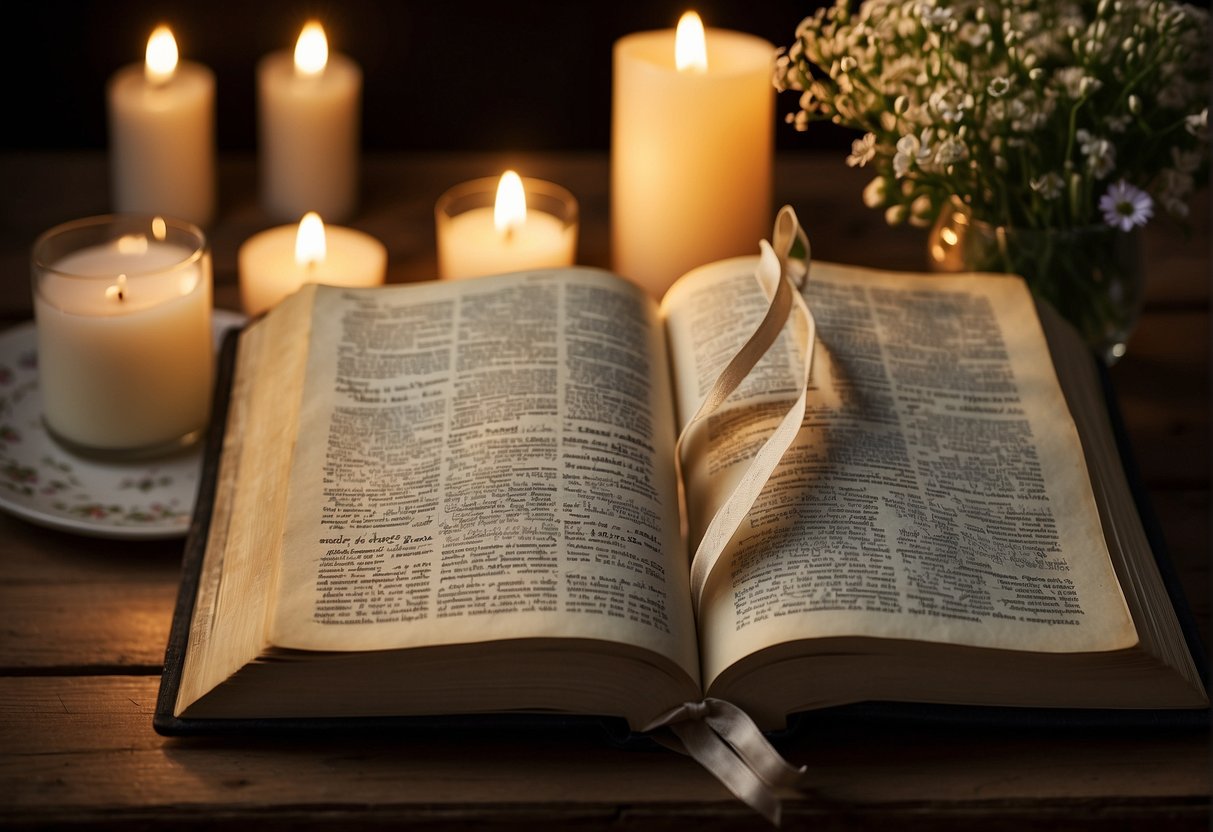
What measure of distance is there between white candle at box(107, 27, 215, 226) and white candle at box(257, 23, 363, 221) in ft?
0.19

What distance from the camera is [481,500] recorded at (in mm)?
759

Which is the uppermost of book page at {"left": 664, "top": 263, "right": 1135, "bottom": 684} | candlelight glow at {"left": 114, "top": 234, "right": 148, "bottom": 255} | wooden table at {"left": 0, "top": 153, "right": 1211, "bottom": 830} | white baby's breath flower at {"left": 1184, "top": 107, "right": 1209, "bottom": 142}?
white baby's breath flower at {"left": 1184, "top": 107, "right": 1209, "bottom": 142}

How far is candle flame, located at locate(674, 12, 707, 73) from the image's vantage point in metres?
1.11

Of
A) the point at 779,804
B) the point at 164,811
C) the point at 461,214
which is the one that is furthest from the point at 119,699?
the point at 461,214

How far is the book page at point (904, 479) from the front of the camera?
703mm

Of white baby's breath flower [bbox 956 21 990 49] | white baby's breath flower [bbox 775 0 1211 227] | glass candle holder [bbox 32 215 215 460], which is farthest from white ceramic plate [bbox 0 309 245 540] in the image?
white baby's breath flower [bbox 956 21 990 49]

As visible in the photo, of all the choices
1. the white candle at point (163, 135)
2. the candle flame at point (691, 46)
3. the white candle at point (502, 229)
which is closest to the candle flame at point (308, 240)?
the white candle at point (502, 229)

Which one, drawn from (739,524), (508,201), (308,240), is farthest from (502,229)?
(739,524)

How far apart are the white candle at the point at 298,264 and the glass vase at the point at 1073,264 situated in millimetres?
468

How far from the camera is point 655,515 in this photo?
0.77 m

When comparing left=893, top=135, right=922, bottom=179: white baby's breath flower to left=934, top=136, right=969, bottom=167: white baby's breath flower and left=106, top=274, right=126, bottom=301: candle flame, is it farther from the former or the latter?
left=106, top=274, right=126, bottom=301: candle flame

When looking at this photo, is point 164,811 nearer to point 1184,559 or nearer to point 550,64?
point 1184,559

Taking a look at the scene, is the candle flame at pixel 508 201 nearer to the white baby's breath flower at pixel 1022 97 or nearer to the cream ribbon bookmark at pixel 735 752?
the white baby's breath flower at pixel 1022 97

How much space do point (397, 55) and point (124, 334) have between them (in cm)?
75
